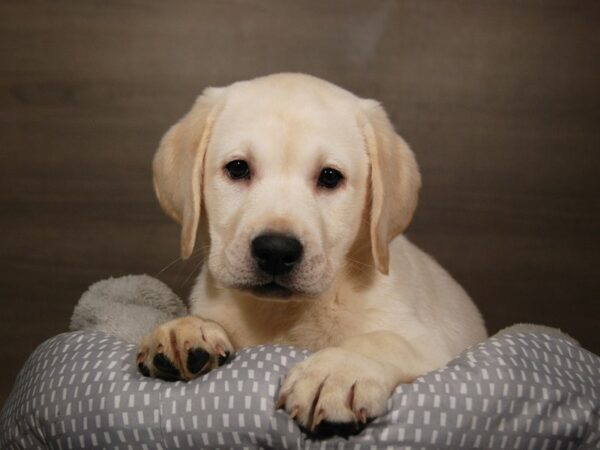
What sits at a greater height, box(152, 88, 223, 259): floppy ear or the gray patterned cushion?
box(152, 88, 223, 259): floppy ear

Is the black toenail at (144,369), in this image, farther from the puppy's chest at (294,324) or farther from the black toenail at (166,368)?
the puppy's chest at (294,324)

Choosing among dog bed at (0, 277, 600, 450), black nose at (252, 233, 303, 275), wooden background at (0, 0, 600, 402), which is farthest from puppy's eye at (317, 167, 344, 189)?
wooden background at (0, 0, 600, 402)

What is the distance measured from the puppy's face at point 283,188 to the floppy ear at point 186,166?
29 mm

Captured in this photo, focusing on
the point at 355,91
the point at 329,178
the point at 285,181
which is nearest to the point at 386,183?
the point at 329,178

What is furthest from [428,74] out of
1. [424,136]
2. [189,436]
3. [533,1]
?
[189,436]

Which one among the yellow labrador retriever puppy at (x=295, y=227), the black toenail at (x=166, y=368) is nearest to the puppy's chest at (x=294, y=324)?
the yellow labrador retriever puppy at (x=295, y=227)

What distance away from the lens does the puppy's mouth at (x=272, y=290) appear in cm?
184

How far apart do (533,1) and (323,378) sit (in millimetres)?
2098

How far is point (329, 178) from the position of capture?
2000 millimetres

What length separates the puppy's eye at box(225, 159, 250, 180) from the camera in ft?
6.57

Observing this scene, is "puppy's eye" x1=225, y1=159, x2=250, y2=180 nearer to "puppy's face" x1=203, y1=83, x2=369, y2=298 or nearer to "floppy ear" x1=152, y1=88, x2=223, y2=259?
"puppy's face" x1=203, y1=83, x2=369, y2=298

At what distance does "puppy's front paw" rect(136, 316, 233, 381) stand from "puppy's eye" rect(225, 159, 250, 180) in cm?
43

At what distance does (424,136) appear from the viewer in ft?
10.2

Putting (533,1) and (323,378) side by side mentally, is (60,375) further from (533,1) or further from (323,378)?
(533,1)
